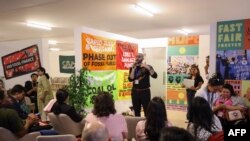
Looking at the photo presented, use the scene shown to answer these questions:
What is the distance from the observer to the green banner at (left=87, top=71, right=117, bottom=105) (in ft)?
17.0

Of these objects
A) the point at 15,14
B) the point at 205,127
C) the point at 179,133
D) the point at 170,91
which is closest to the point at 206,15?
the point at 170,91

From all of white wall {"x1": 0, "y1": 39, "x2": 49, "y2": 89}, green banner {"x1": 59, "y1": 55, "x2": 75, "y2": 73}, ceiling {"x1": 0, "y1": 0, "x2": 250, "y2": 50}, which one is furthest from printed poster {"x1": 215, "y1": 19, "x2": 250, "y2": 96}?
green banner {"x1": 59, "y1": 55, "x2": 75, "y2": 73}

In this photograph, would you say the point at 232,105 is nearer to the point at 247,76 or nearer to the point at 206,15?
Result: the point at 247,76

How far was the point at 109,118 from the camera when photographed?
2850 mm

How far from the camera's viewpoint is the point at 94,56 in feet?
17.4

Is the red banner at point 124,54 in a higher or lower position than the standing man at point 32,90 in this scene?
higher

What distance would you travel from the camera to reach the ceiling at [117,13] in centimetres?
471

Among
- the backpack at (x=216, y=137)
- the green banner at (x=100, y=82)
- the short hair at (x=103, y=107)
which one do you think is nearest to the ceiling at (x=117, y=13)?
the green banner at (x=100, y=82)

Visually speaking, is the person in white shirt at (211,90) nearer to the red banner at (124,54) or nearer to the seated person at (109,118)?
the seated person at (109,118)

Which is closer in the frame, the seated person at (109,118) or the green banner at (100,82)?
the seated person at (109,118)

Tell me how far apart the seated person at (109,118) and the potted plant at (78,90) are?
185 centimetres

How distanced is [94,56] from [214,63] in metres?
2.47

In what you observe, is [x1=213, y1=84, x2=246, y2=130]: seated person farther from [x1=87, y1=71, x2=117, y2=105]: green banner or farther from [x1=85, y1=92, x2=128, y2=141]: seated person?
[x1=87, y1=71, x2=117, y2=105]: green banner

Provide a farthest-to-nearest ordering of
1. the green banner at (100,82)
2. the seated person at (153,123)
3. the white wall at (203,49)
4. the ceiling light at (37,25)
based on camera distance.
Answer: the white wall at (203,49) < the ceiling light at (37,25) < the green banner at (100,82) < the seated person at (153,123)
